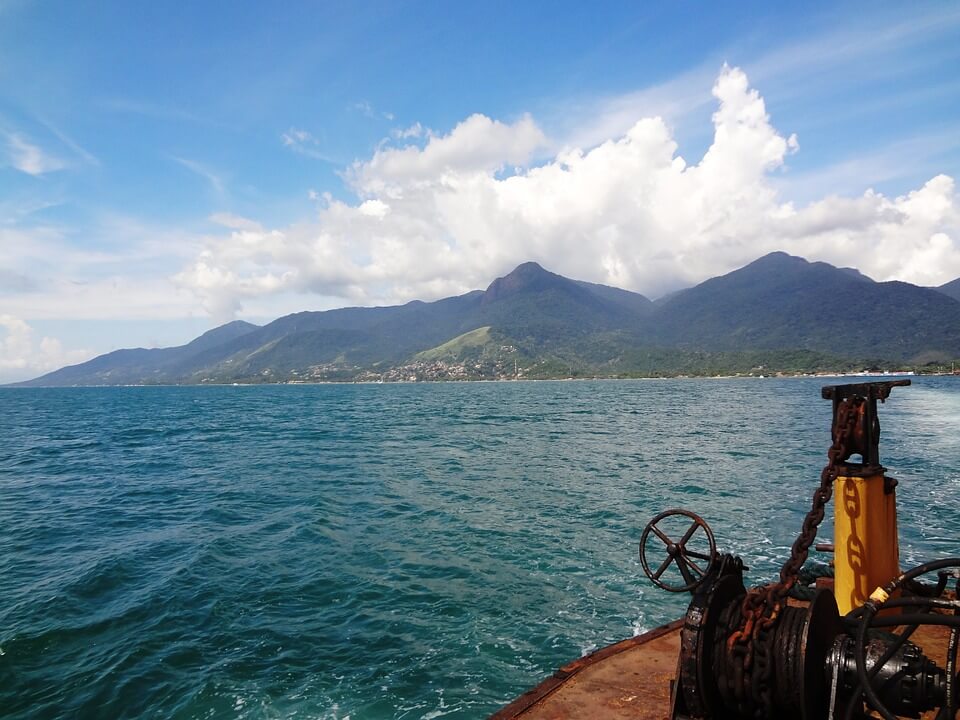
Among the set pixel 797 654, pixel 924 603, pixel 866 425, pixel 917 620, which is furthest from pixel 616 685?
pixel 866 425

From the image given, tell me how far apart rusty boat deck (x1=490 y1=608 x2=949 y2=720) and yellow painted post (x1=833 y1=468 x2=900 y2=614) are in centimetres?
143

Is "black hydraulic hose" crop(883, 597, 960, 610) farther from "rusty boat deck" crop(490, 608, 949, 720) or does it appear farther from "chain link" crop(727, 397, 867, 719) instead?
"rusty boat deck" crop(490, 608, 949, 720)

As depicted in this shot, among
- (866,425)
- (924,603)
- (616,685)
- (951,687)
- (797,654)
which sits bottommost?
(616,685)

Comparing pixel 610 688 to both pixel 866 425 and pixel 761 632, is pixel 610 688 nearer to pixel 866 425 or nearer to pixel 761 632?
pixel 761 632

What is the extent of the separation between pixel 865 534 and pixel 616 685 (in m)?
3.94

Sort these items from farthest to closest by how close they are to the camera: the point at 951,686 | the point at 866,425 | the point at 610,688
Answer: the point at 866,425, the point at 610,688, the point at 951,686

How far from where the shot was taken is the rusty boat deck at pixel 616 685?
6.52 metres

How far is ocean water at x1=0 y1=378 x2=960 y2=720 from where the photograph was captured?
1064cm

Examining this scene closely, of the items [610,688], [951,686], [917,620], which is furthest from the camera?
[610,688]

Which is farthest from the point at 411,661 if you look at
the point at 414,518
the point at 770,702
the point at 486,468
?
the point at 486,468

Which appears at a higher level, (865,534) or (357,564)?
(865,534)

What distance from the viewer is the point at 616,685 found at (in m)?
7.16

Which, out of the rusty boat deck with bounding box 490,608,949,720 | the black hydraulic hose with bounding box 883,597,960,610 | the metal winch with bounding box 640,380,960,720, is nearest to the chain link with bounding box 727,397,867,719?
the metal winch with bounding box 640,380,960,720

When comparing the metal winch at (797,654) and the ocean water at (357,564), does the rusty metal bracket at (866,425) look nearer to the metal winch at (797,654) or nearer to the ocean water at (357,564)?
the metal winch at (797,654)
